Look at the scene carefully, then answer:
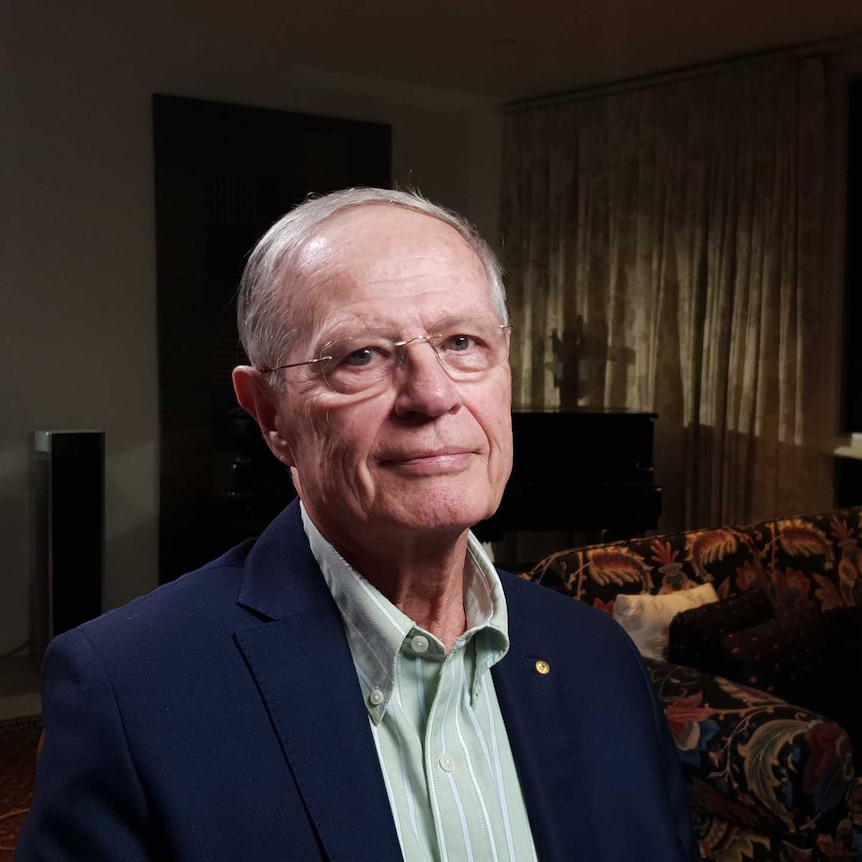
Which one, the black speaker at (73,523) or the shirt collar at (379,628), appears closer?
the shirt collar at (379,628)

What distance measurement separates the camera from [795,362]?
5.45 m

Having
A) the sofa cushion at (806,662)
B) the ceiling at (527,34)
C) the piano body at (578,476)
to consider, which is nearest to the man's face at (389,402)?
the sofa cushion at (806,662)

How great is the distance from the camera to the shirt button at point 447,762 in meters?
0.99

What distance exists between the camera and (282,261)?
1.04m

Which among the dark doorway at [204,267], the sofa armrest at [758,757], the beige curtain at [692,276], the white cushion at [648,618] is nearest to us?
the sofa armrest at [758,757]

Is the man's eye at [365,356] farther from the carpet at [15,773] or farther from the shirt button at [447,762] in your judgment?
the carpet at [15,773]

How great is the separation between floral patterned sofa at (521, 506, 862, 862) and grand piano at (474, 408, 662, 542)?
1.94 metres

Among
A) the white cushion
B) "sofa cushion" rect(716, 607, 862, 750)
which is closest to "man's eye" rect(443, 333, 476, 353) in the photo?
"sofa cushion" rect(716, 607, 862, 750)

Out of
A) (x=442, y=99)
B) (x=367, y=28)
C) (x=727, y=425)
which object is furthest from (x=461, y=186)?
(x=727, y=425)

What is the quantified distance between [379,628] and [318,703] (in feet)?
0.31

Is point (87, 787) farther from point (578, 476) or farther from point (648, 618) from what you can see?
point (578, 476)

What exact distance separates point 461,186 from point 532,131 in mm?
545

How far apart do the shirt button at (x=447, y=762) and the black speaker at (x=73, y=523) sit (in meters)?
3.79

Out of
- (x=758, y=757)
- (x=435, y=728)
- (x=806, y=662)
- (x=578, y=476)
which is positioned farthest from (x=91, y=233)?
(x=435, y=728)
